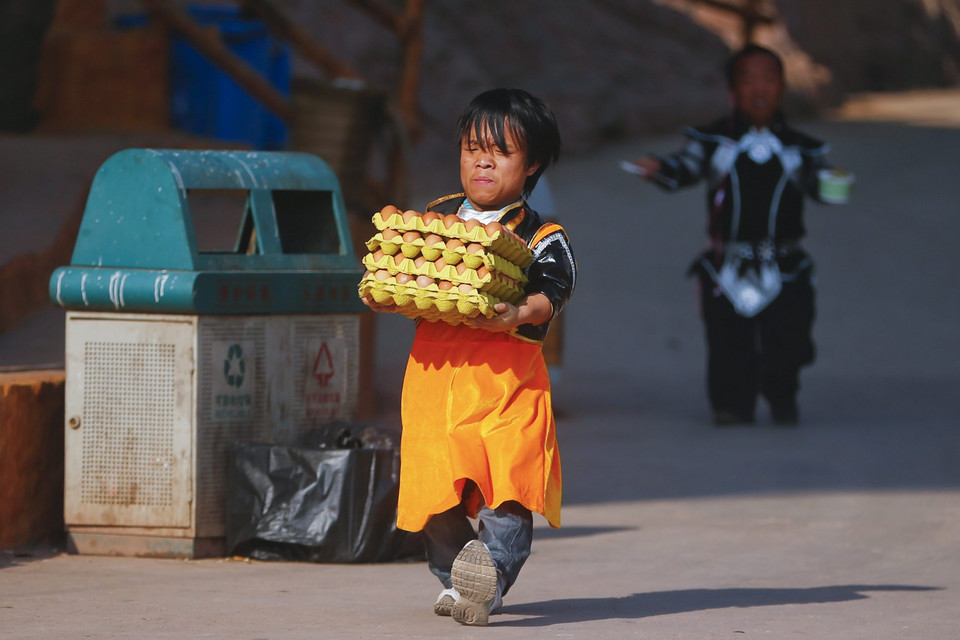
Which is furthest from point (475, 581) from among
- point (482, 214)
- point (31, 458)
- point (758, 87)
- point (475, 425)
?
point (758, 87)

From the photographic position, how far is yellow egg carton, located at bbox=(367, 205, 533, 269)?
379 cm

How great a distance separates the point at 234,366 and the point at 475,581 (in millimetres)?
1551

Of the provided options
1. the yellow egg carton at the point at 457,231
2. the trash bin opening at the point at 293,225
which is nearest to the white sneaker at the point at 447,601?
the yellow egg carton at the point at 457,231

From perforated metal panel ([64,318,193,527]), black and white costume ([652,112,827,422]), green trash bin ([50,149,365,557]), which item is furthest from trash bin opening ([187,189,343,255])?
black and white costume ([652,112,827,422])

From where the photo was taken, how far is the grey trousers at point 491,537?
396cm

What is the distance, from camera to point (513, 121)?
13.2 feet

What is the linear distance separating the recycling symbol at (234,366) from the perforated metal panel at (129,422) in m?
0.14

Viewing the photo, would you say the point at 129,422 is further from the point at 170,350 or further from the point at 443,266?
the point at 443,266

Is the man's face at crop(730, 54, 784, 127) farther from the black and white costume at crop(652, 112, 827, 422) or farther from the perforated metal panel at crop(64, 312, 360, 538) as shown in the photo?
the perforated metal panel at crop(64, 312, 360, 538)

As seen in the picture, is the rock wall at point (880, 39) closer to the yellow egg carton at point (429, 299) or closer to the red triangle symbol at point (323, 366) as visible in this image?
the red triangle symbol at point (323, 366)

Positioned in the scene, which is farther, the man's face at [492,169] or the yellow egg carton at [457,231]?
the man's face at [492,169]

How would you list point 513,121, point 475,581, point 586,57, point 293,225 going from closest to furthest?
point 475,581 → point 513,121 → point 293,225 → point 586,57

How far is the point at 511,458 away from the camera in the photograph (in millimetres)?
3936

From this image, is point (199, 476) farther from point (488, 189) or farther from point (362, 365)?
point (362, 365)
